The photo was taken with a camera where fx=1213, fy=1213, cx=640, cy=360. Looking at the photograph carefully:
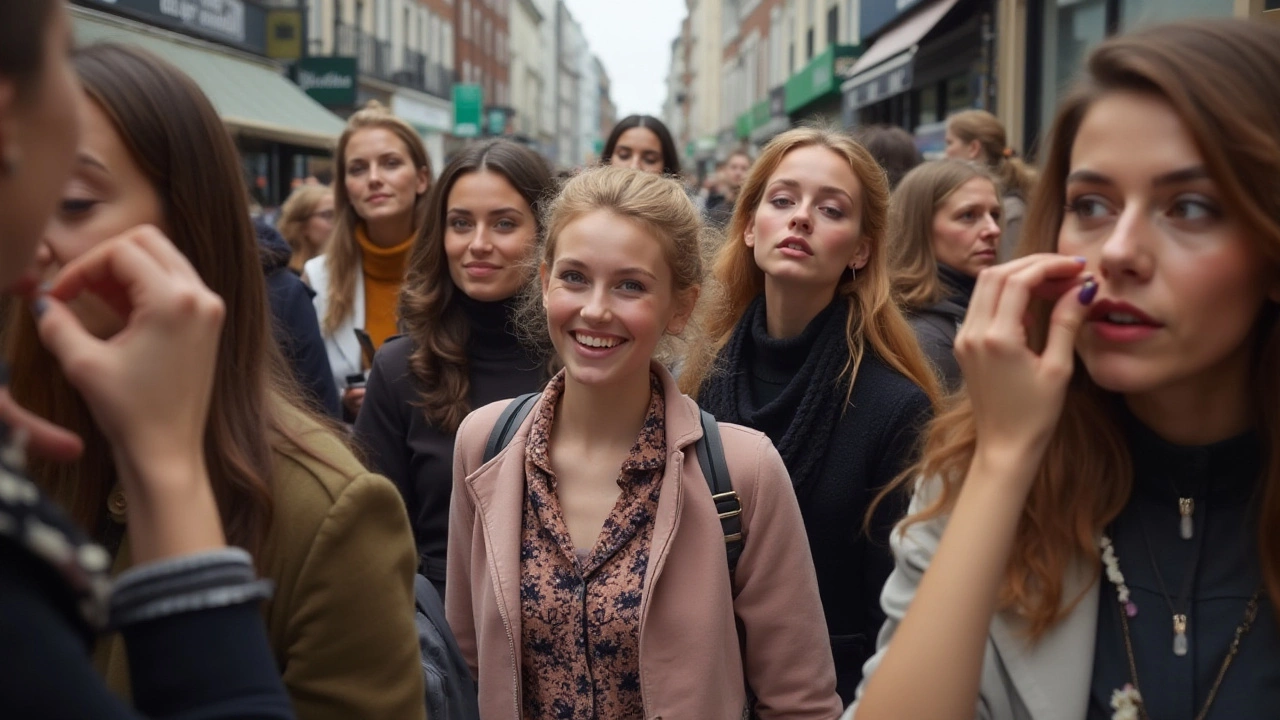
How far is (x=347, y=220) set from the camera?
5.56 metres

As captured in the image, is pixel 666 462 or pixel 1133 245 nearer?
pixel 1133 245

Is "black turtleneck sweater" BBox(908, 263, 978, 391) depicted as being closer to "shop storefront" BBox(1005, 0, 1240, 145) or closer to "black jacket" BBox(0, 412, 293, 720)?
"black jacket" BBox(0, 412, 293, 720)

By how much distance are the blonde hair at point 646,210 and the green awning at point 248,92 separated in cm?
1444

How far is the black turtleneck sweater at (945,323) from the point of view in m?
4.29

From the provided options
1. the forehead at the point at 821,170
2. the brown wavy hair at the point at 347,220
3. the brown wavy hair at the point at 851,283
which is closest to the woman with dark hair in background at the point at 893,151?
the brown wavy hair at the point at 347,220

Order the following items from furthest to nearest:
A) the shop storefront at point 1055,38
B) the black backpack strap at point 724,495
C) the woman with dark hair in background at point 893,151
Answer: the shop storefront at point 1055,38
the woman with dark hair in background at point 893,151
the black backpack strap at point 724,495

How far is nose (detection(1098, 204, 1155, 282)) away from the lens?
1.66 m

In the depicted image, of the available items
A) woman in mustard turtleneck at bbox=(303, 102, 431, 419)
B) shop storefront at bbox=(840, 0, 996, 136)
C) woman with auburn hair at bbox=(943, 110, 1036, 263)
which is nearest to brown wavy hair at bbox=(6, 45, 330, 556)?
woman in mustard turtleneck at bbox=(303, 102, 431, 419)

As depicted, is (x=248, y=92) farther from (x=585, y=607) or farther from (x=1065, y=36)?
(x=585, y=607)

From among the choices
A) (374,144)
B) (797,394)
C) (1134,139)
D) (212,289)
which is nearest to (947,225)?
(797,394)

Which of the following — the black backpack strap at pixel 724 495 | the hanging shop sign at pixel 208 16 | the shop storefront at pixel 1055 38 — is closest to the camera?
the black backpack strap at pixel 724 495

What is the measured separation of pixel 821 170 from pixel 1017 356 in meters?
2.19

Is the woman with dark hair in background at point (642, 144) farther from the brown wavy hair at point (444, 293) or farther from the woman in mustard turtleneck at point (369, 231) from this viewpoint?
the brown wavy hair at point (444, 293)

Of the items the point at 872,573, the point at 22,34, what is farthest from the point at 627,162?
the point at 22,34
